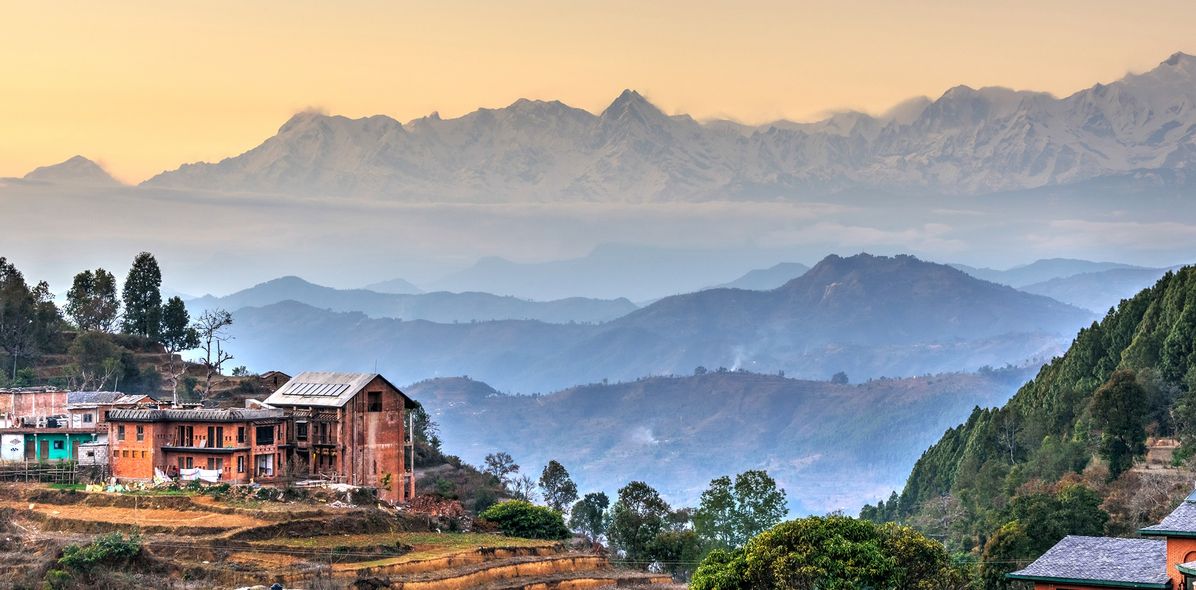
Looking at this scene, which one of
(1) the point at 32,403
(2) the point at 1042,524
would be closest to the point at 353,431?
(1) the point at 32,403

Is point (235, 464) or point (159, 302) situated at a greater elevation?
point (159, 302)

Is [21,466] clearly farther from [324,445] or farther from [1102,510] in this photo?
[1102,510]

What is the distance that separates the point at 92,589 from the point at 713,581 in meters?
20.4

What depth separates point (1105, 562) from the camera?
128 ft

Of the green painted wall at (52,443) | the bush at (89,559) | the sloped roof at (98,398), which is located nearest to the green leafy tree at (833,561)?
the bush at (89,559)

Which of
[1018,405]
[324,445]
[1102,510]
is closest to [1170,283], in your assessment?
[1018,405]

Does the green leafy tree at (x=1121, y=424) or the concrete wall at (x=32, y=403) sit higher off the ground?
the concrete wall at (x=32, y=403)

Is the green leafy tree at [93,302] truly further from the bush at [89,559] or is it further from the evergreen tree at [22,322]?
the bush at [89,559]

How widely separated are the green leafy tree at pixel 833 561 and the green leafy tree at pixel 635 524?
28.8 m

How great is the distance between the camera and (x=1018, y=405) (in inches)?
3757

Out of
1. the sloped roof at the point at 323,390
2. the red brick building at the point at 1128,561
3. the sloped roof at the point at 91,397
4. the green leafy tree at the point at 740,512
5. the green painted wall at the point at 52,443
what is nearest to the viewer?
the red brick building at the point at 1128,561

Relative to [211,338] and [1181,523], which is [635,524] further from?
[1181,523]

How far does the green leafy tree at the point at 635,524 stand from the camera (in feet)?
252

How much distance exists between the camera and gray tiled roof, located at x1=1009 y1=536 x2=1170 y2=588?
124ft
